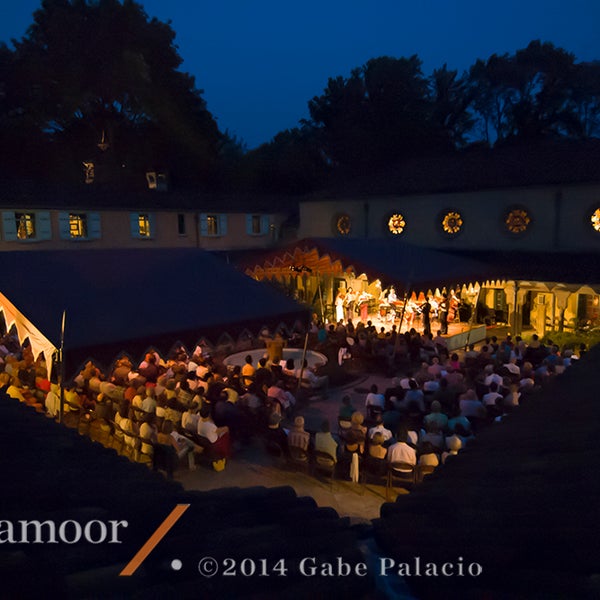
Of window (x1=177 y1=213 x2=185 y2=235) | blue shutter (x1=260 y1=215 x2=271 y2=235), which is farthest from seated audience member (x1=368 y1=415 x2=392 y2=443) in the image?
blue shutter (x1=260 y1=215 x2=271 y2=235)

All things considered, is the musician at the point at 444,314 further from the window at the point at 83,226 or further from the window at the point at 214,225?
the window at the point at 83,226

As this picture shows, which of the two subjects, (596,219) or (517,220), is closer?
(596,219)

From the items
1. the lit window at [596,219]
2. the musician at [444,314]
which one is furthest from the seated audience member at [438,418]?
the lit window at [596,219]

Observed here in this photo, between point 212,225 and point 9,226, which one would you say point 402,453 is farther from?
point 212,225

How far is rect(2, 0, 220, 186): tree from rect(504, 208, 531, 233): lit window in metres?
27.1

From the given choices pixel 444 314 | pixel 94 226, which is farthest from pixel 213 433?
pixel 94 226

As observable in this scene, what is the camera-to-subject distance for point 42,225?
22219mm

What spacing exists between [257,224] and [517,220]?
1395cm

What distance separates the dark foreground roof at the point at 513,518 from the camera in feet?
6.61

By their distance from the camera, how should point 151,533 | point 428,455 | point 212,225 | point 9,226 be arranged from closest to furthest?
1. point 151,533
2. point 428,455
3. point 9,226
4. point 212,225

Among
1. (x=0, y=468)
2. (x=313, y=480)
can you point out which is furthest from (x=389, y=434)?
(x=0, y=468)

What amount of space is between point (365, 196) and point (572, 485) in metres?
22.9

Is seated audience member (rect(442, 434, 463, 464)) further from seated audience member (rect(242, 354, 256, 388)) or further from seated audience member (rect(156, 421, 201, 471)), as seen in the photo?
seated audience member (rect(242, 354, 256, 388))

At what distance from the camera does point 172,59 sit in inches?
1710
